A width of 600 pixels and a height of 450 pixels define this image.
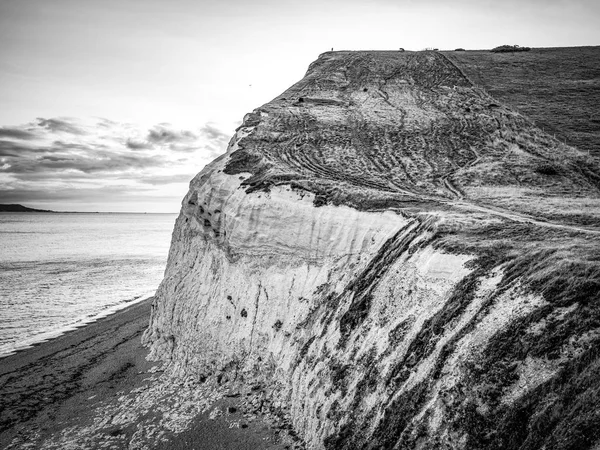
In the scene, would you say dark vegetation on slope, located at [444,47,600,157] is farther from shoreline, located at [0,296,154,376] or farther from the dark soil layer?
shoreline, located at [0,296,154,376]

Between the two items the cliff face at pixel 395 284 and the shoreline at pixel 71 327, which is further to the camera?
the shoreline at pixel 71 327

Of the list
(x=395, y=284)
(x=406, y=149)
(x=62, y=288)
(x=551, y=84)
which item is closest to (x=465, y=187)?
(x=406, y=149)

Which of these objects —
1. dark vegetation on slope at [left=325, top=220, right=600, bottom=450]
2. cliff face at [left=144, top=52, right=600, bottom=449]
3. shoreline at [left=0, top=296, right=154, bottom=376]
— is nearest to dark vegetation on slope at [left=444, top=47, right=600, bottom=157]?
cliff face at [left=144, top=52, right=600, bottom=449]

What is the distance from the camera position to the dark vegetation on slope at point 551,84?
2419cm

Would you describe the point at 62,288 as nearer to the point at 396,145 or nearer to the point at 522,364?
the point at 396,145

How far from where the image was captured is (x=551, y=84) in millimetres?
32812

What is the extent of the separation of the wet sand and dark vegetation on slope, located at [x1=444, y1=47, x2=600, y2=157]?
21904mm

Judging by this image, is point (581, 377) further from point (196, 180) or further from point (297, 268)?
point (196, 180)

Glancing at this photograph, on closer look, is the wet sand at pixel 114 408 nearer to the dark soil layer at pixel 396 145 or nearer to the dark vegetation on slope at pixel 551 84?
the dark soil layer at pixel 396 145

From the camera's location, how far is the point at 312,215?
12617 millimetres

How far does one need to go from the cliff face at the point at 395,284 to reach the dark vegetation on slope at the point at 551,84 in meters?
3.14

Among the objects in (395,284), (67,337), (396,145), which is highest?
(396,145)

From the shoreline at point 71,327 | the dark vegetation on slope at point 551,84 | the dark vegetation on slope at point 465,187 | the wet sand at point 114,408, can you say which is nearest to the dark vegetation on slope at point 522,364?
the dark vegetation on slope at point 465,187

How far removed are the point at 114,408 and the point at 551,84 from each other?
3864 centimetres
